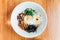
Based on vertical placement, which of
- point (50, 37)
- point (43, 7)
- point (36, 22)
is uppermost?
point (43, 7)

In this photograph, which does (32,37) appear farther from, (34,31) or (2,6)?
(2,6)

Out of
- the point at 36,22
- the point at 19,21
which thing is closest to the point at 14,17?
the point at 19,21

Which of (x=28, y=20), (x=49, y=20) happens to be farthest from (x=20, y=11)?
(x=49, y=20)

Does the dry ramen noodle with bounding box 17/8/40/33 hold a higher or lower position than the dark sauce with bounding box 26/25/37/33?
higher

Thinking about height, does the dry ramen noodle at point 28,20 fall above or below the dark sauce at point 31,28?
above
